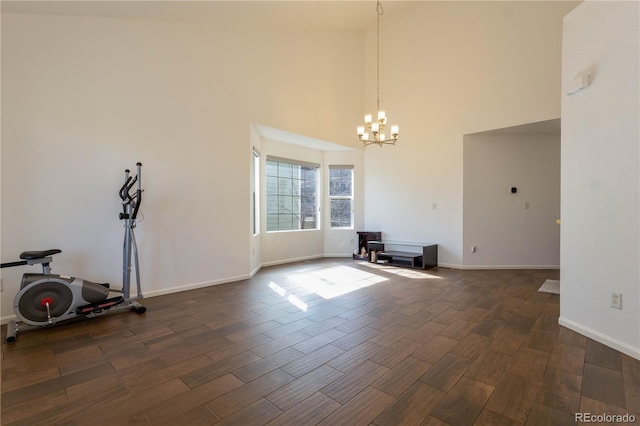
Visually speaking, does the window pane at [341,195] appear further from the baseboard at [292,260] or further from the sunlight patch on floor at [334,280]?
the sunlight patch on floor at [334,280]

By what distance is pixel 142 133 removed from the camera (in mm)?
3863

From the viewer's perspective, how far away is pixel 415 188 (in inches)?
245

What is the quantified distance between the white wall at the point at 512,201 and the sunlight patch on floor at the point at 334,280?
78.9 inches

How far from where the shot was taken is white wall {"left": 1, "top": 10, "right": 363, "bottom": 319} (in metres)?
3.23

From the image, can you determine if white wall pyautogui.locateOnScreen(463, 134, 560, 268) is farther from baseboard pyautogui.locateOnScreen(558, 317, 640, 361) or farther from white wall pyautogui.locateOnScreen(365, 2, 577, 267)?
baseboard pyautogui.locateOnScreen(558, 317, 640, 361)

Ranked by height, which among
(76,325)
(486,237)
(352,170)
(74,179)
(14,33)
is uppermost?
(14,33)

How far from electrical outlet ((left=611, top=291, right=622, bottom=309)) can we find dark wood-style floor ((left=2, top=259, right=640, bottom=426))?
35cm

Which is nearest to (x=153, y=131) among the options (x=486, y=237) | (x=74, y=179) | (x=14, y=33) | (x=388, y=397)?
(x=74, y=179)

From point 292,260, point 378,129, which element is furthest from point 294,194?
point 378,129

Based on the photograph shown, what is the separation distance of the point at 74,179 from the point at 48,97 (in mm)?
877

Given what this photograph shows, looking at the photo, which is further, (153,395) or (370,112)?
(370,112)

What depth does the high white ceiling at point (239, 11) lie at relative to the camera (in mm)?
3346

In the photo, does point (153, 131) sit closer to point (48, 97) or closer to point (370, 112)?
point (48, 97)

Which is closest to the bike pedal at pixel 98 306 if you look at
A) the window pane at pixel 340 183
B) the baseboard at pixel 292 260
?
the baseboard at pixel 292 260
